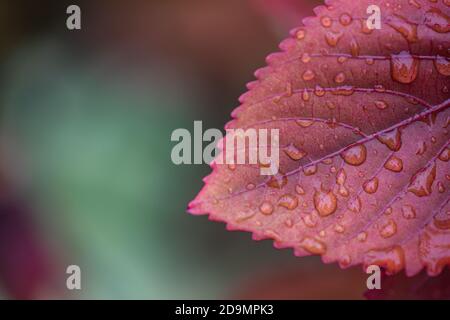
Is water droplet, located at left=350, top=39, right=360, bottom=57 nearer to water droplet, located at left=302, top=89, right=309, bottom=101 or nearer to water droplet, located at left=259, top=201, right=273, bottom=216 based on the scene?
water droplet, located at left=302, top=89, right=309, bottom=101

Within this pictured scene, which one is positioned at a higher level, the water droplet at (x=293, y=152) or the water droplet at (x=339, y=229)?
the water droplet at (x=293, y=152)

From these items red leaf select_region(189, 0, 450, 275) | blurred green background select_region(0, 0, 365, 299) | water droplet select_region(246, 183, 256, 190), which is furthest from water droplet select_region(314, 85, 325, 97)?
blurred green background select_region(0, 0, 365, 299)

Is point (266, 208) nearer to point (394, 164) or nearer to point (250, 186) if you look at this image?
point (250, 186)

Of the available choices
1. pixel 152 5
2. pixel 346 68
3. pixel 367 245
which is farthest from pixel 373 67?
pixel 152 5

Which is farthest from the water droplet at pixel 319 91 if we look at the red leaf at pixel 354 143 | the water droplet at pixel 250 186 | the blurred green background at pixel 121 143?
the blurred green background at pixel 121 143

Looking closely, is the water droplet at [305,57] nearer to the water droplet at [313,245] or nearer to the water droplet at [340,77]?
the water droplet at [340,77]

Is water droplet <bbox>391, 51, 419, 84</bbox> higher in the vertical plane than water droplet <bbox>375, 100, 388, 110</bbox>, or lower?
higher
